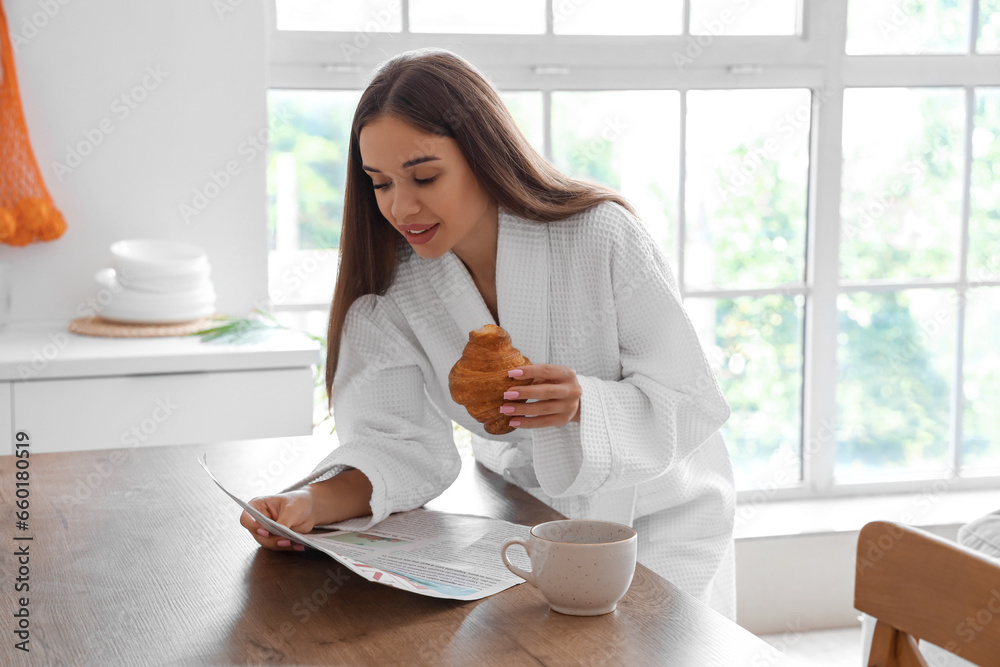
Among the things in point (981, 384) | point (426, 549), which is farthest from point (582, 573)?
point (981, 384)

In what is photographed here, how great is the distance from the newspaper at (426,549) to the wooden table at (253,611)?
19 mm

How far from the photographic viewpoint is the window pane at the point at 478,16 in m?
2.62

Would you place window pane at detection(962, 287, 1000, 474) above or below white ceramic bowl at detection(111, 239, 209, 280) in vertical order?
below

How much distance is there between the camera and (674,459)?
1.19m

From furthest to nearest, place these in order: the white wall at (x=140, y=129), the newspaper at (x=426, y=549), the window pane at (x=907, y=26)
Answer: the window pane at (x=907, y=26) < the white wall at (x=140, y=129) < the newspaper at (x=426, y=549)

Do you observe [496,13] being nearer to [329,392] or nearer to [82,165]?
[82,165]

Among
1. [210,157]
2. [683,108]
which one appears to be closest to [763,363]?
[683,108]

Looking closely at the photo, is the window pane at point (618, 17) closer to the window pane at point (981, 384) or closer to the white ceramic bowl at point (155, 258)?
the white ceramic bowl at point (155, 258)

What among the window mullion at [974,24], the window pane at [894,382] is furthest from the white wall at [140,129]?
the window mullion at [974,24]

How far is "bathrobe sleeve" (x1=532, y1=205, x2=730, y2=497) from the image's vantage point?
1118 mm

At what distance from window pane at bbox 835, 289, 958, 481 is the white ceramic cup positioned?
233 cm

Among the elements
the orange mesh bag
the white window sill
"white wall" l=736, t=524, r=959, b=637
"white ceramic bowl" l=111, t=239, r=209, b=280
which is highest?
the orange mesh bag

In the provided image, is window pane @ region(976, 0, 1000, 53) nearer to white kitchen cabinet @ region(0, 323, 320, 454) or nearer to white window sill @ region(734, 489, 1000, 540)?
white window sill @ region(734, 489, 1000, 540)

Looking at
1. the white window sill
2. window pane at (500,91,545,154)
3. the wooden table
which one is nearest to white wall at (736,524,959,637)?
the white window sill
